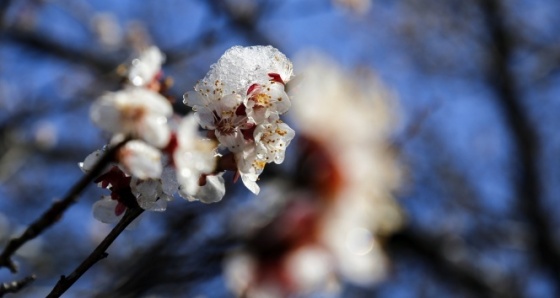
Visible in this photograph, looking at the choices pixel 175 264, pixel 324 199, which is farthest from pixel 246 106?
pixel 175 264

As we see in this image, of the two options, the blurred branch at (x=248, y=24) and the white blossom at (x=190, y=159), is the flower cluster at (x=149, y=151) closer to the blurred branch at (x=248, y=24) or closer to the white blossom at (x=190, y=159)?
the white blossom at (x=190, y=159)

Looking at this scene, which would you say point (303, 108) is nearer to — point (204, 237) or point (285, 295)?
point (285, 295)

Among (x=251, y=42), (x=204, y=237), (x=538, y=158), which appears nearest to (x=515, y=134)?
(x=538, y=158)

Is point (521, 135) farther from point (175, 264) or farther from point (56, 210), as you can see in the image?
point (56, 210)

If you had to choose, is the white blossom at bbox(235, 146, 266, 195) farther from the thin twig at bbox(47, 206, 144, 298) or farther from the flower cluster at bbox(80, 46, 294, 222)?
the thin twig at bbox(47, 206, 144, 298)

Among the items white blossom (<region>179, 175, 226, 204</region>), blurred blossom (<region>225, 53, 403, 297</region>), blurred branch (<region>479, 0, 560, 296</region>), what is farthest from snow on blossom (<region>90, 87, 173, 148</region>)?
blurred branch (<region>479, 0, 560, 296</region>)

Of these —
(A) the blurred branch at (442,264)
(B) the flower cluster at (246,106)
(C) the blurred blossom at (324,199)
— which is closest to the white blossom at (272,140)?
(B) the flower cluster at (246,106)
